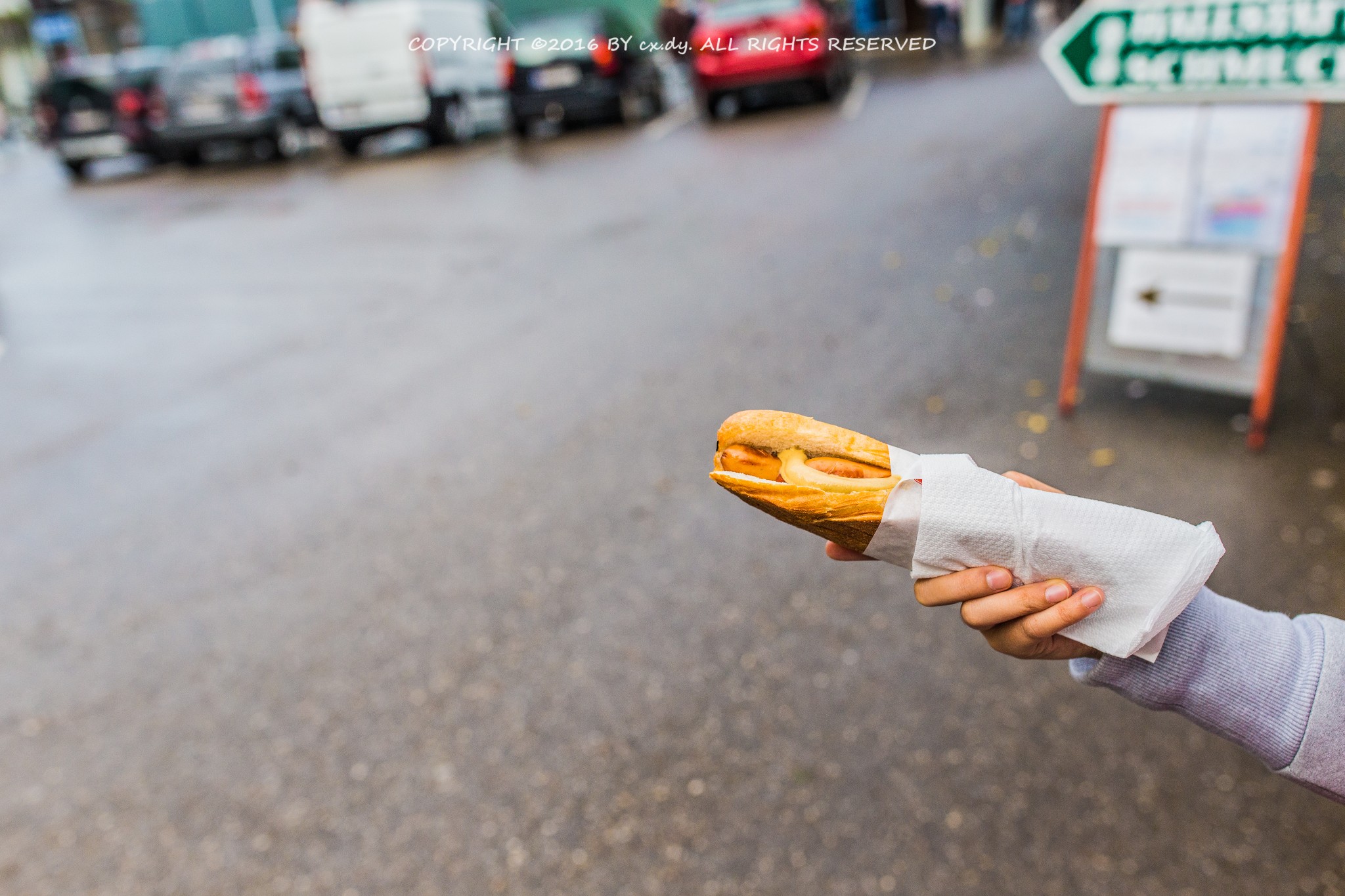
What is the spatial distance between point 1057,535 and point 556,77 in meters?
15.0

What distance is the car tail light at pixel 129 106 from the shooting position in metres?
17.6

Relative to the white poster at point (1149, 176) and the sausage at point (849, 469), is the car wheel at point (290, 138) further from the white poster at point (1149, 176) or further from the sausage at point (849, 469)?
the sausage at point (849, 469)

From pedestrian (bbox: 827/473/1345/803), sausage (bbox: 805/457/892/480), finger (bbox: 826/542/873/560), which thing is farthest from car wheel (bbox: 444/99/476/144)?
pedestrian (bbox: 827/473/1345/803)

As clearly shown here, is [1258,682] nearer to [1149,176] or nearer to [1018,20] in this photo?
[1149,176]

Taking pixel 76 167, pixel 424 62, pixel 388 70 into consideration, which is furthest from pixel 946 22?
pixel 76 167

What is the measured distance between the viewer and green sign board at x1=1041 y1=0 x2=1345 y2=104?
3.68 meters

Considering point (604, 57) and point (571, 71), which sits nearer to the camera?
point (604, 57)

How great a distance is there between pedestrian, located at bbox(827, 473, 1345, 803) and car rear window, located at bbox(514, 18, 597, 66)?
14.8 metres

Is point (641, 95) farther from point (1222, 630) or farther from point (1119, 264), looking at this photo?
point (1222, 630)

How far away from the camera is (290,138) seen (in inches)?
671

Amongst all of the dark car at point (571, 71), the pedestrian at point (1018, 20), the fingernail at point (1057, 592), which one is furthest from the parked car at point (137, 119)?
the fingernail at point (1057, 592)

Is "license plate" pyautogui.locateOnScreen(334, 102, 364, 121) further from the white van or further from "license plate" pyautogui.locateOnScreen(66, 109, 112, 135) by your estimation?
"license plate" pyautogui.locateOnScreen(66, 109, 112, 135)

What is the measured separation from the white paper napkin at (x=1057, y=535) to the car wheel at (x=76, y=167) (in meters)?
20.6

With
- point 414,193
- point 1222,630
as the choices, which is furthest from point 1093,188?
point 414,193
